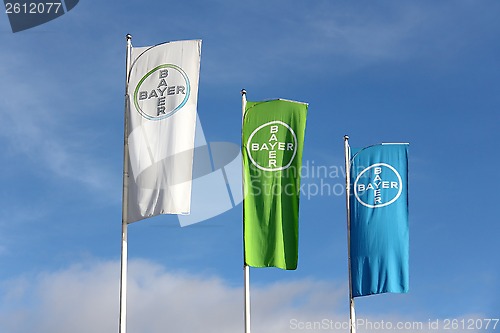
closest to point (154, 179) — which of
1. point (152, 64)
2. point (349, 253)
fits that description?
point (152, 64)

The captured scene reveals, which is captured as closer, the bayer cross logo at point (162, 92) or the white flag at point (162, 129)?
the white flag at point (162, 129)

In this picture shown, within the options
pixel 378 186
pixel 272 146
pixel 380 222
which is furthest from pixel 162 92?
pixel 380 222

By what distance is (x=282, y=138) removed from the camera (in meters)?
28.7

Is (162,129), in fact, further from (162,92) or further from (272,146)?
(272,146)

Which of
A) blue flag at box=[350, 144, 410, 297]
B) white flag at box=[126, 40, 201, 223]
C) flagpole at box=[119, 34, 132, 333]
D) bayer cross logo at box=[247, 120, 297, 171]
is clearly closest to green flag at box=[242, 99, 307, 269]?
bayer cross logo at box=[247, 120, 297, 171]

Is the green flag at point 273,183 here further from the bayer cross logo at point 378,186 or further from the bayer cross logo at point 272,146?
the bayer cross logo at point 378,186

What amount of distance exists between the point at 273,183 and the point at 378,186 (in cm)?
511

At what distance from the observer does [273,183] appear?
28484 mm

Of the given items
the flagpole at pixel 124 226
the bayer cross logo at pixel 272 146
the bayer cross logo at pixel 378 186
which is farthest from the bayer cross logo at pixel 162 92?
the bayer cross logo at pixel 378 186

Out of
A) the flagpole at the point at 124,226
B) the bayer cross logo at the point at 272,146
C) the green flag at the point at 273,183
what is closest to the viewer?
the flagpole at the point at 124,226

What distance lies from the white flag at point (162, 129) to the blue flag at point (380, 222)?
350 inches

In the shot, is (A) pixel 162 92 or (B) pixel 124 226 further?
(A) pixel 162 92

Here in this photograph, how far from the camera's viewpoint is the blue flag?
3152 centimetres

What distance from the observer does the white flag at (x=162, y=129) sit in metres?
25.1
